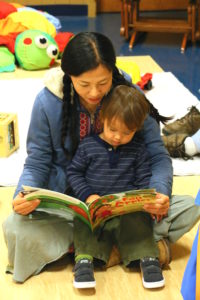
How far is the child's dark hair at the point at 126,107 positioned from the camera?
135 centimetres

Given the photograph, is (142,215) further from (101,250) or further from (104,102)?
(104,102)

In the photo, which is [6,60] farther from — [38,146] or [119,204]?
[119,204]

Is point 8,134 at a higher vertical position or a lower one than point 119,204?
lower

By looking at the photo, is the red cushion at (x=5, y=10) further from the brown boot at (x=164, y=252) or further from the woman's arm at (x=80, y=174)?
the brown boot at (x=164, y=252)

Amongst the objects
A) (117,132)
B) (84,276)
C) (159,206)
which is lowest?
(84,276)

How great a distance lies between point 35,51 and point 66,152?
6.02ft

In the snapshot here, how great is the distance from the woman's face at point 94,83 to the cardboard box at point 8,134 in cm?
78

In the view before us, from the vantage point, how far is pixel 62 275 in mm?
1423

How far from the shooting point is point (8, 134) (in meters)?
2.12

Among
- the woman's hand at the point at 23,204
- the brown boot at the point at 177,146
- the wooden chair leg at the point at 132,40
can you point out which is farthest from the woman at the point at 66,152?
the wooden chair leg at the point at 132,40

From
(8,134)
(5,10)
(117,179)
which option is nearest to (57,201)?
(117,179)

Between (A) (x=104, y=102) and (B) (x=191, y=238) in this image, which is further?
(B) (x=191, y=238)

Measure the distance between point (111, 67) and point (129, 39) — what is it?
3.24 metres

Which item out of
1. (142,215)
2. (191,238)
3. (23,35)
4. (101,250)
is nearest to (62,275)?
(101,250)
